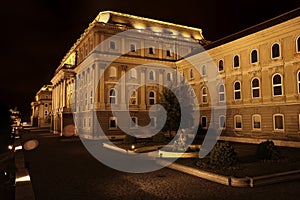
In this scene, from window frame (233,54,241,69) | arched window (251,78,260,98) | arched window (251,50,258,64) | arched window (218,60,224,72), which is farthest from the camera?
arched window (218,60,224,72)

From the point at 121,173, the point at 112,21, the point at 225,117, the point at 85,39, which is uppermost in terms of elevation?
the point at 112,21

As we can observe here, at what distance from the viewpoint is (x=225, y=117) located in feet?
104

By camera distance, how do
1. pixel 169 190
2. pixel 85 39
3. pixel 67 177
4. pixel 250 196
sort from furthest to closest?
pixel 85 39 → pixel 67 177 → pixel 169 190 → pixel 250 196

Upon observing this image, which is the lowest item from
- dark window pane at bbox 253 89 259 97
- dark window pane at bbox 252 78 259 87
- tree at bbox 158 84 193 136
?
tree at bbox 158 84 193 136

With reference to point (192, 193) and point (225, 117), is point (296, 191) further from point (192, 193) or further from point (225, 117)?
Result: point (225, 117)

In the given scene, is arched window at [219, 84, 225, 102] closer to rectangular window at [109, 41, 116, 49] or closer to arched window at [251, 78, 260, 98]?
arched window at [251, 78, 260, 98]

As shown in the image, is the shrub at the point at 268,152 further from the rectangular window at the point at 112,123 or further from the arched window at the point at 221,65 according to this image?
the rectangular window at the point at 112,123

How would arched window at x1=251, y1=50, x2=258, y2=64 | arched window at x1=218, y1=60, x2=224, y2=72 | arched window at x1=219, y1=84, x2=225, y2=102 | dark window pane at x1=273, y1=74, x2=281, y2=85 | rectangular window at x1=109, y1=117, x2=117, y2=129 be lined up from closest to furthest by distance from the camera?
dark window pane at x1=273, y1=74, x2=281, y2=85 < arched window at x1=251, y1=50, x2=258, y2=64 < arched window at x1=219, y1=84, x2=225, y2=102 < arched window at x1=218, y1=60, x2=224, y2=72 < rectangular window at x1=109, y1=117, x2=117, y2=129

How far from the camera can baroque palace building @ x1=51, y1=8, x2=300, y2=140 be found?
25.0 meters

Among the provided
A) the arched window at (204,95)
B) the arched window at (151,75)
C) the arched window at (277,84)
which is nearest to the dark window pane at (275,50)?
the arched window at (277,84)

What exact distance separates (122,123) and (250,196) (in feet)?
94.4

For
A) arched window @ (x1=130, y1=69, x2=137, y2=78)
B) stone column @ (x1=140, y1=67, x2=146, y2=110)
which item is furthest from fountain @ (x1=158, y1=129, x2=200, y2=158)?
arched window @ (x1=130, y1=69, x2=137, y2=78)

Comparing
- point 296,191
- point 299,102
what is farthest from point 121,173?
point 299,102

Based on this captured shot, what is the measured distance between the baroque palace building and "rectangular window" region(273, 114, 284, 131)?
0.19ft
